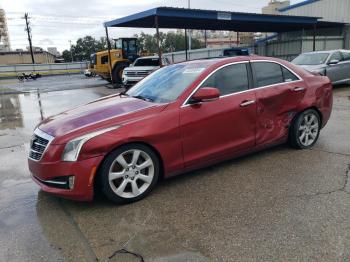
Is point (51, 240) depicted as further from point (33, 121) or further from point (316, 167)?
point (33, 121)

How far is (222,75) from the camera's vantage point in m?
4.51

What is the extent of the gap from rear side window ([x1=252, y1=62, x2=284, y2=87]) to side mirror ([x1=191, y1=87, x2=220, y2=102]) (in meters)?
0.99

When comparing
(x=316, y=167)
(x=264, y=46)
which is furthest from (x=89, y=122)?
(x=264, y=46)

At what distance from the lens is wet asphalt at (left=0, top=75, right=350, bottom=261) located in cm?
288

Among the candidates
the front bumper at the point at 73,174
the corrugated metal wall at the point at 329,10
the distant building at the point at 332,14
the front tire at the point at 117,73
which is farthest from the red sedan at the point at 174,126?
the corrugated metal wall at the point at 329,10

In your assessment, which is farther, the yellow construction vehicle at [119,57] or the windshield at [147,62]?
the yellow construction vehicle at [119,57]

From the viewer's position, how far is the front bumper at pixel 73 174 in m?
3.46

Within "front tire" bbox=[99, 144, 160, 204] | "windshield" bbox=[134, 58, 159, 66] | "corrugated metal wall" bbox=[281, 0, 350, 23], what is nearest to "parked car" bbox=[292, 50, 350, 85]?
"windshield" bbox=[134, 58, 159, 66]

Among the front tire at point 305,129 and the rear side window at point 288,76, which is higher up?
the rear side window at point 288,76

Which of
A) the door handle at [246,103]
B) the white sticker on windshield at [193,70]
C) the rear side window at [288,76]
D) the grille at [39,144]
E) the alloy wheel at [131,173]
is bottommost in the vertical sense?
the alloy wheel at [131,173]

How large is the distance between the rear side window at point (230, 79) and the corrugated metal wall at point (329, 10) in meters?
26.7

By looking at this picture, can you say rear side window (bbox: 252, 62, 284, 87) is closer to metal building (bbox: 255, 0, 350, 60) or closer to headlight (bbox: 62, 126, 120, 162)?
headlight (bbox: 62, 126, 120, 162)

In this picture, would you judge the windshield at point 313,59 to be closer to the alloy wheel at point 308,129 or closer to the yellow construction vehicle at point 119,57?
the alloy wheel at point 308,129

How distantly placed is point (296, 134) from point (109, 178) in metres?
3.05
